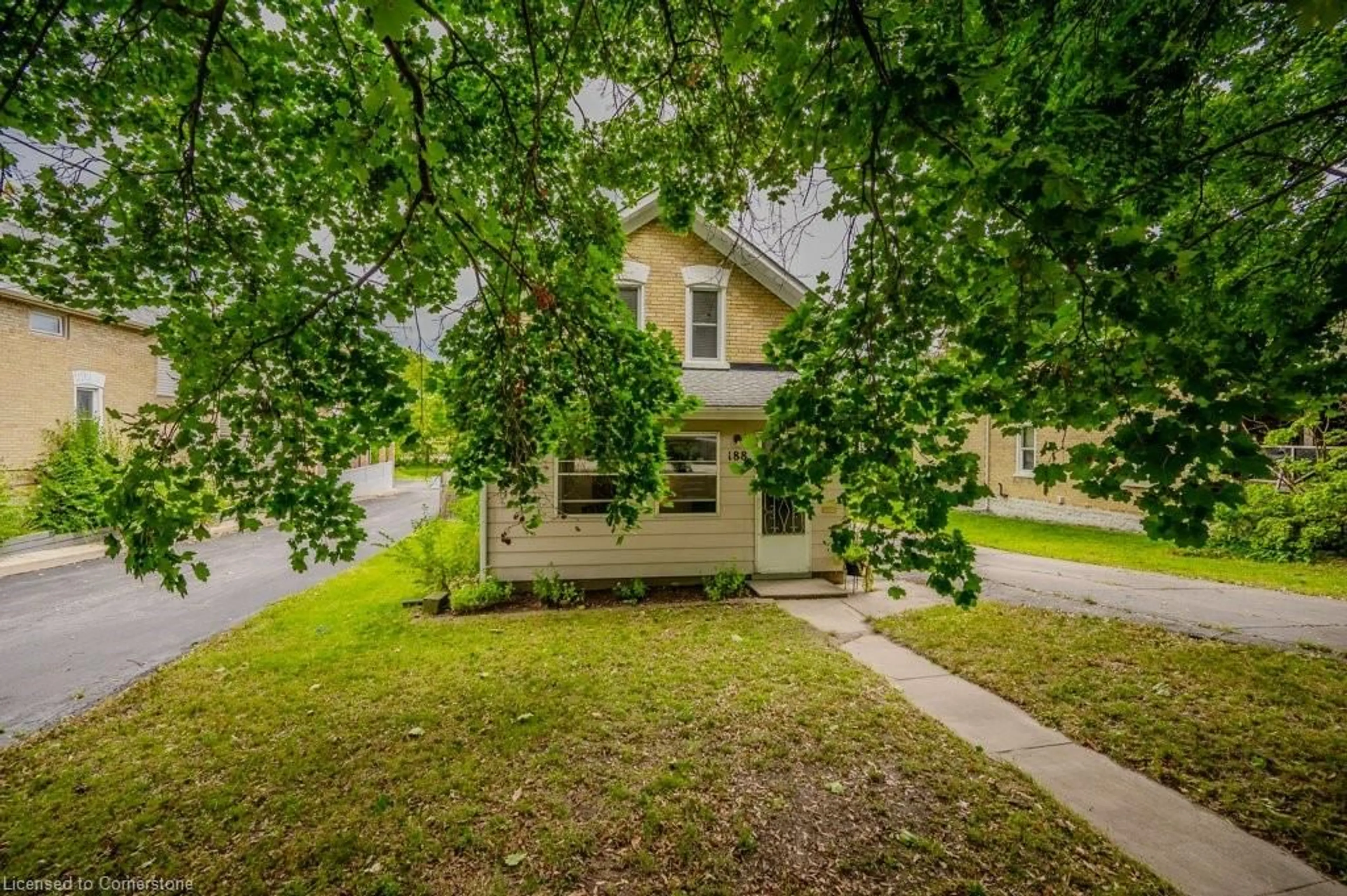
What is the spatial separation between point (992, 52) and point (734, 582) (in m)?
7.04

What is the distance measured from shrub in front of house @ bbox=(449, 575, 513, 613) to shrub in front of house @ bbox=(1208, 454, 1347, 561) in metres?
13.3

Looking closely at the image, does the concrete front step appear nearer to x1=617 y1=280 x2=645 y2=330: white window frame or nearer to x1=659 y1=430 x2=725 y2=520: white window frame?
x1=659 y1=430 x2=725 y2=520: white window frame

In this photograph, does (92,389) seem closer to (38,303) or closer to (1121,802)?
(38,303)

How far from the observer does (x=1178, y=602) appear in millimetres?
7719

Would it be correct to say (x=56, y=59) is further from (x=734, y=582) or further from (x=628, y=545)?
(x=734, y=582)

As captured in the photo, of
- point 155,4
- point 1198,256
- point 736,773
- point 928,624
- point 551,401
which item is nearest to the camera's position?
point 155,4

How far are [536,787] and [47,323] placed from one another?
19.6 meters

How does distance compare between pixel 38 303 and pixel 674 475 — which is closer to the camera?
pixel 674 475

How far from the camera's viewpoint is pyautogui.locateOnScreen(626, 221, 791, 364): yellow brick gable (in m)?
9.61

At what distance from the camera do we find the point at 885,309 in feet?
10.6

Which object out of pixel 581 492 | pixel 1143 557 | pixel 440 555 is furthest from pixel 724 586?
pixel 1143 557

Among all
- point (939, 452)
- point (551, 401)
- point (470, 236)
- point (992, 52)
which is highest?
point (992, 52)

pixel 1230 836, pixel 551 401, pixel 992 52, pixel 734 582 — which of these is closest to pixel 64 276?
pixel 551 401

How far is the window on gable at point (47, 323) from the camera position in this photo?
43.6ft
